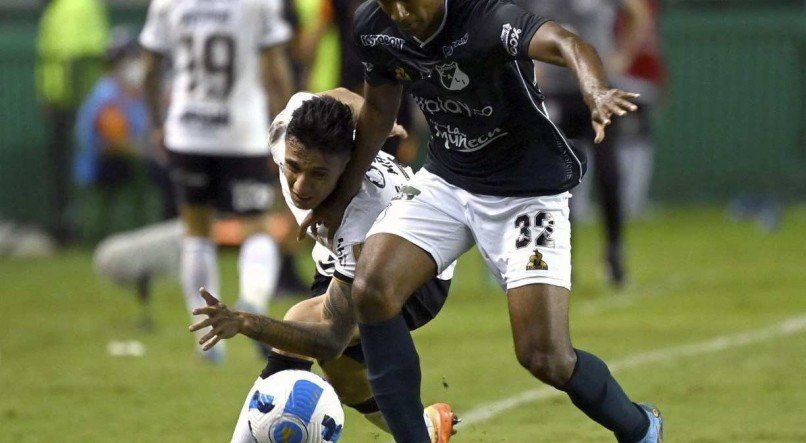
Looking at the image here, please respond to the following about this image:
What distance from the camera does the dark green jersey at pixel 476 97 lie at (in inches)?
231

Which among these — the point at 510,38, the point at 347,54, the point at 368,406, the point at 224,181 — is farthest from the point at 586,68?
the point at 347,54

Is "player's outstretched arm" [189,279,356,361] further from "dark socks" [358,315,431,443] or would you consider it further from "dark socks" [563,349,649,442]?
"dark socks" [563,349,649,442]

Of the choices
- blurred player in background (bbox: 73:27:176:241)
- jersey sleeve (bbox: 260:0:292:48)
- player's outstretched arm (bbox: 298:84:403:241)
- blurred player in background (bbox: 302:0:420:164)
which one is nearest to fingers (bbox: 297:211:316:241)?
player's outstretched arm (bbox: 298:84:403:241)

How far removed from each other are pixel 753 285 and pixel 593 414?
7287 millimetres

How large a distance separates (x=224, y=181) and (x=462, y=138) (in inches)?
152

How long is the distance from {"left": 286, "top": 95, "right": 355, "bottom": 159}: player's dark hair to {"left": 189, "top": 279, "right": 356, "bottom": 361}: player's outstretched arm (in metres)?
0.53

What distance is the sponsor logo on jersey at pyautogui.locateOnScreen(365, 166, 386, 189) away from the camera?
21.4ft

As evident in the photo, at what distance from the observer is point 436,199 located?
6.30 meters

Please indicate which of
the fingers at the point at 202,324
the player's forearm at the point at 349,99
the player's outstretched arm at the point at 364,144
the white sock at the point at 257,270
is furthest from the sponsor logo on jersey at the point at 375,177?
the white sock at the point at 257,270

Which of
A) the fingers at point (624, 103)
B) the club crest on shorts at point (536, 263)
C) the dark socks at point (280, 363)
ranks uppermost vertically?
the fingers at point (624, 103)

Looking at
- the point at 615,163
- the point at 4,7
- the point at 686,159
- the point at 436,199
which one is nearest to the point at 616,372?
the point at 436,199

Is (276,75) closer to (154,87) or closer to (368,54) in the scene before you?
(154,87)

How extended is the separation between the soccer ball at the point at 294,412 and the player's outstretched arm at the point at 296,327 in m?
0.14

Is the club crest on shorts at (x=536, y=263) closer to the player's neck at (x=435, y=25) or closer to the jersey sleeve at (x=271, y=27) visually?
the player's neck at (x=435, y=25)
